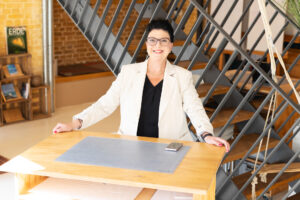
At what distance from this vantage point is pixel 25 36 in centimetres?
693

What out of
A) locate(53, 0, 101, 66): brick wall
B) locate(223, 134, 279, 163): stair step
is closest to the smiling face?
locate(223, 134, 279, 163): stair step

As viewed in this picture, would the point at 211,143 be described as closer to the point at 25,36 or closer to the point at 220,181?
the point at 220,181

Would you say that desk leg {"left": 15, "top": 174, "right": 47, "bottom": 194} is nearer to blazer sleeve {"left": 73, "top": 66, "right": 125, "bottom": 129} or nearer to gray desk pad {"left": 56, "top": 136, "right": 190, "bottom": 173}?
gray desk pad {"left": 56, "top": 136, "right": 190, "bottom": 173}

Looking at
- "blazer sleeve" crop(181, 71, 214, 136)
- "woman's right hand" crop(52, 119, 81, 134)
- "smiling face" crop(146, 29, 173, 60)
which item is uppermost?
"smiling face" crop(146, 29, 173, 60)

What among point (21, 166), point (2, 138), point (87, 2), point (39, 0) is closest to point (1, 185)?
point (2, 138)

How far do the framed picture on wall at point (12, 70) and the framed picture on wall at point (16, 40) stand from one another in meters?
0.22

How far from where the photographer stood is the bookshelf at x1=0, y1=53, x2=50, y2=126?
6773 mm

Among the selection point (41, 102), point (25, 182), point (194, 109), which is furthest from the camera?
point (41, 102)

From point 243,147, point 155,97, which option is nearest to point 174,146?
point 155,97

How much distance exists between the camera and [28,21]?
22.8ft

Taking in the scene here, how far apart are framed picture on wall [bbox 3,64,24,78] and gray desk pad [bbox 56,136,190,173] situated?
466cm

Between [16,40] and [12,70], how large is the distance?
1.53ft

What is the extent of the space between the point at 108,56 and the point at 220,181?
1586 millimetres

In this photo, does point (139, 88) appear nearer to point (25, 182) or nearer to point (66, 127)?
point (66, 127)
